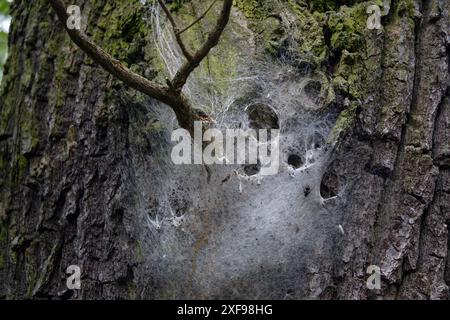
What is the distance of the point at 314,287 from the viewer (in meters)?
2.79

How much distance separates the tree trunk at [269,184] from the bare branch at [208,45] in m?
0.51

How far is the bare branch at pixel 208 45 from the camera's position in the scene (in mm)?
2244

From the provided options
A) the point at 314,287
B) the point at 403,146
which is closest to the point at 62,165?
the point at 314,287

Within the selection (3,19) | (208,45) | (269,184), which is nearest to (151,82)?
(208,45)

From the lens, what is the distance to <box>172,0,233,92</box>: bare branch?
224 centimetres

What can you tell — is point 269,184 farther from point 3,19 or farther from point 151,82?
point 3,19

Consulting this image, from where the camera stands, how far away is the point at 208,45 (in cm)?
232

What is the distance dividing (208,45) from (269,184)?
2.69 feet

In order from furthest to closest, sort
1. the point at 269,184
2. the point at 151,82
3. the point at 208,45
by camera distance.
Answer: the point at 269,184 → the point at 151,82 → the point at 208,45

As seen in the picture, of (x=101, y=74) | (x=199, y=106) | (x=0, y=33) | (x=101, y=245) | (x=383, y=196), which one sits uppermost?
(x=0, y=33)

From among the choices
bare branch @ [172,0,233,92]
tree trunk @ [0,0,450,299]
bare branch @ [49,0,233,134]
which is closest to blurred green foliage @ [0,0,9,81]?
tree trunk @ [0,0,450,299]
